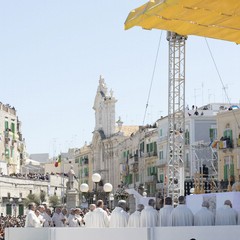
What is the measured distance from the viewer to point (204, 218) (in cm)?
1391

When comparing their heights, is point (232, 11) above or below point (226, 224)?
above

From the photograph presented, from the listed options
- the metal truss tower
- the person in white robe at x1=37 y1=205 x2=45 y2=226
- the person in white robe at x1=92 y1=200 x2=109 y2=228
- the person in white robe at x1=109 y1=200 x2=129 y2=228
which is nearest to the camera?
the person in white robe at x1=109 y1=200 x2=129 y2=228

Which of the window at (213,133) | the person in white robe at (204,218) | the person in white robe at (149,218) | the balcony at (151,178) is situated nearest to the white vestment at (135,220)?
the person in white robe at (149,218)

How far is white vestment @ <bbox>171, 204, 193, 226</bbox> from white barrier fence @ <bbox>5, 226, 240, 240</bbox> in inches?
20.1

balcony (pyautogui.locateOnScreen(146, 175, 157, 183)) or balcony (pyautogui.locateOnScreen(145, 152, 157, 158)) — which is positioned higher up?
balcony (pyautogui.locateOnScreen(145, 152, 157, 158))

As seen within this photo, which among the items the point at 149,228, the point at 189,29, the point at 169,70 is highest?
the point at 169,70

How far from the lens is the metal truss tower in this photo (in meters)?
47.0

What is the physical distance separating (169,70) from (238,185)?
95.9 feet

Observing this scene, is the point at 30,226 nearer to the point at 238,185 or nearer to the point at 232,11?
the point at 238,185

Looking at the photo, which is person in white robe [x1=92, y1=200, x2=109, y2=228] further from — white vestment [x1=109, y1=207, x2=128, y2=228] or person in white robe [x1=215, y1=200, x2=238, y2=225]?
person in white robe [x1=215, y1=200, x2=238, y2=225]

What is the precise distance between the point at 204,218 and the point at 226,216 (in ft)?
1.42

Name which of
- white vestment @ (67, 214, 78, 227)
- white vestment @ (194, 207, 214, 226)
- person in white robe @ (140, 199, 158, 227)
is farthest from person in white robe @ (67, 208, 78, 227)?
white vestment @ (194, 207, 214, 226)

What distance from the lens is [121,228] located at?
47.6 ft

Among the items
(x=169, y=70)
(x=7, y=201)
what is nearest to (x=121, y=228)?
(x=169, y=70)
